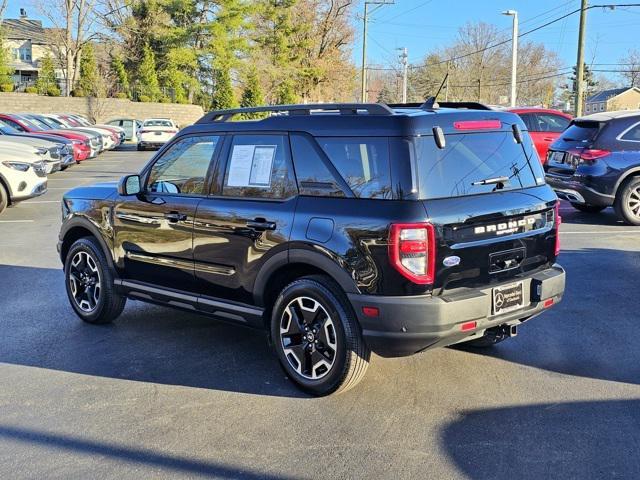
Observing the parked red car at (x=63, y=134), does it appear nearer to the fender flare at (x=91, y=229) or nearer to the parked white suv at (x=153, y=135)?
the parked white suv at (x=153, y=135)

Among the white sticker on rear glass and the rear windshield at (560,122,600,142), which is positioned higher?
the rear windshield at (560,122,600,142)

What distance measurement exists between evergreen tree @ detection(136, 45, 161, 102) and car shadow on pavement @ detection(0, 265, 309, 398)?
1702 inches

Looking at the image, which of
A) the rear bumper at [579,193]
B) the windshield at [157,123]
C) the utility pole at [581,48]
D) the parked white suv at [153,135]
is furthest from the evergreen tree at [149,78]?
the rear bumper at [579,193]

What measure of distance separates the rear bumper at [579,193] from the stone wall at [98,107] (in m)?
36.1

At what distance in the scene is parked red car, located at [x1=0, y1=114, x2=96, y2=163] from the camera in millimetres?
21500

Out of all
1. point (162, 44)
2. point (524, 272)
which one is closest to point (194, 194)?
point (524, 272)

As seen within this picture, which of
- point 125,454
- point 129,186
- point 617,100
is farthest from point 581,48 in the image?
point 617,100

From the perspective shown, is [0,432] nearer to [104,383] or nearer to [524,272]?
[104,383]

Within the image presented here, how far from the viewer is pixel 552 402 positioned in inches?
166

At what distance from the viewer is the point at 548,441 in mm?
3674

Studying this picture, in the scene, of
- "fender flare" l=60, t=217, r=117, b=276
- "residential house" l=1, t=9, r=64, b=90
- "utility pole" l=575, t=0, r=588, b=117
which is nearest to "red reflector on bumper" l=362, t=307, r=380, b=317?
"fender flare" l=60, t=217, r=117, b=276

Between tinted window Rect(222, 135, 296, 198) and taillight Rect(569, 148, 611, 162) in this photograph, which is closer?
tinted window Rect(222, 135, 296, 198)

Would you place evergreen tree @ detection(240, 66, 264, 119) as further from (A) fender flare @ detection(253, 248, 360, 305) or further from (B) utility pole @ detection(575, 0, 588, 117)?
(A) fender flare @ detection(253, 248, 360, 305)

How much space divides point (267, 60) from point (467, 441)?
5195cm
